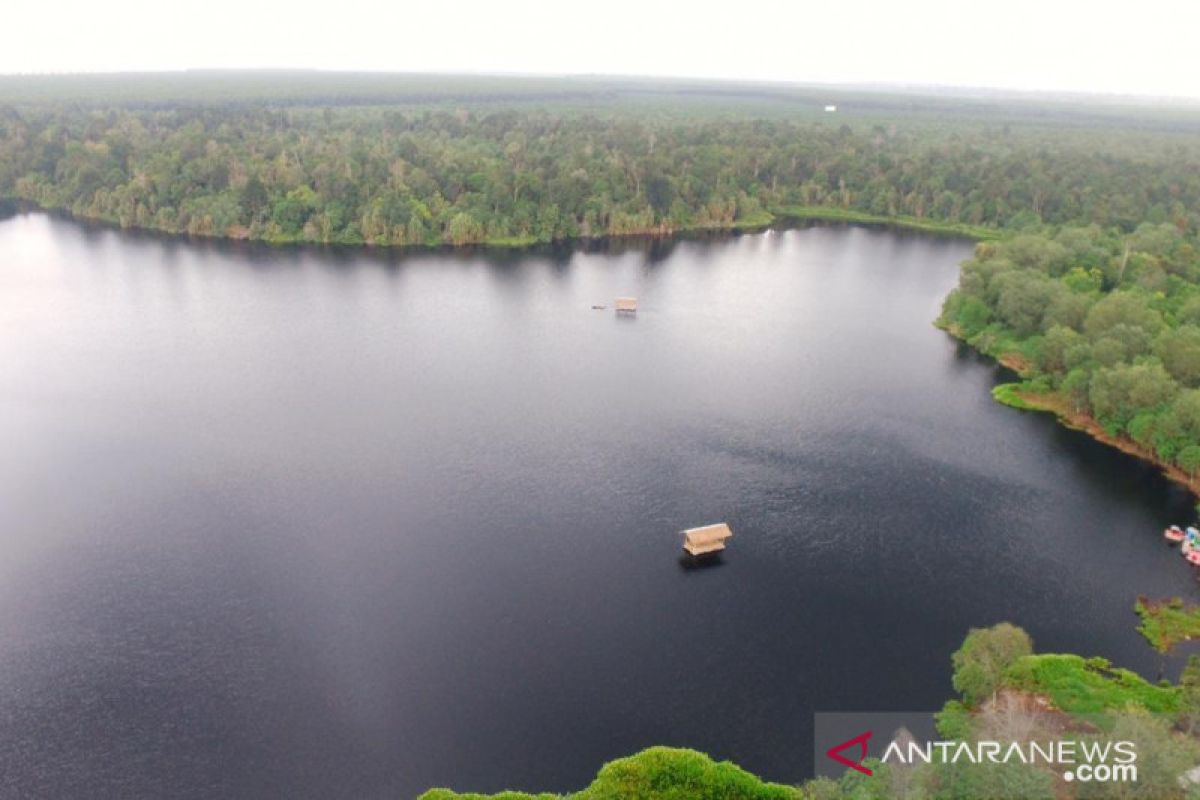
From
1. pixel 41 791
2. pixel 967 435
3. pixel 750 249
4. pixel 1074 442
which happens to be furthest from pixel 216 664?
pixel 750 249

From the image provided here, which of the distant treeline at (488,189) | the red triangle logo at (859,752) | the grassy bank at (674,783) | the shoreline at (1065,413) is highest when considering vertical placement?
the distant treeline at (488,189)

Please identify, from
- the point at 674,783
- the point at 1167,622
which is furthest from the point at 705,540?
the point at 1167,622

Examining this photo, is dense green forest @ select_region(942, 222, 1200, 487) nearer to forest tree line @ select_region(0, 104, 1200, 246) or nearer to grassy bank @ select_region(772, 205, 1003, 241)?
forest tree line @ select_region(0, 104, 1200, 246)

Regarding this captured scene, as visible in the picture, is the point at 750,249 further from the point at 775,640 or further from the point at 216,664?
the point at 216,664

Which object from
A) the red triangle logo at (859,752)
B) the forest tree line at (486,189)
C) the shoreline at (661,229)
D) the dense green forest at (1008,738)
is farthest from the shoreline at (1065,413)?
the shoreline at (661,229)

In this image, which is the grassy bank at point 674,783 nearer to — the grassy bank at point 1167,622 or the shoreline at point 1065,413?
the grassy bank at point 1167,622
